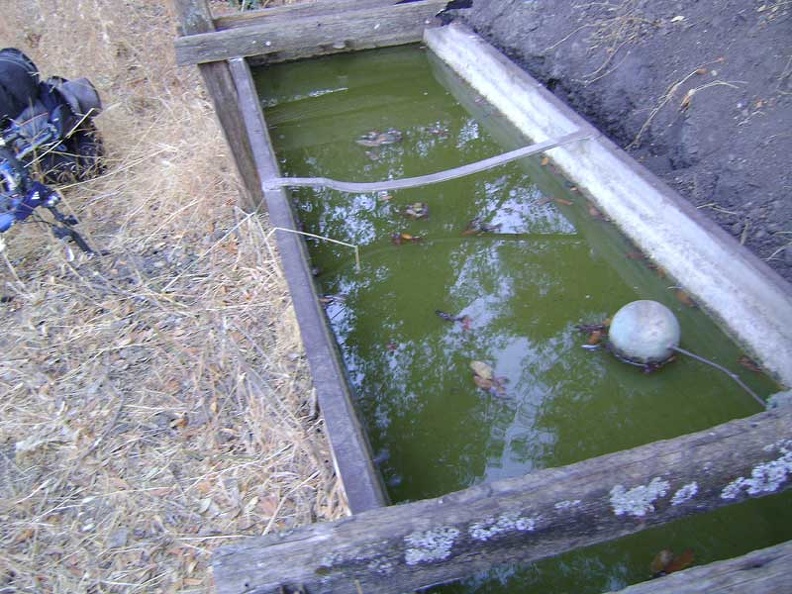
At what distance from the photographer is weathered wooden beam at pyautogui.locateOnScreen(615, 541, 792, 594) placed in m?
1.30

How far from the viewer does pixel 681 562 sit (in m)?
2.19

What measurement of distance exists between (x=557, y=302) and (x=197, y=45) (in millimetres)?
3101

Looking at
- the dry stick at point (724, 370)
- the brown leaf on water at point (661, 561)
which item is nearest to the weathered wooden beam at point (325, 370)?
the brown leaf on water at point (661, 561)

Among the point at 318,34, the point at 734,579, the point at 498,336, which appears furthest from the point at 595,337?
the point at 318,34

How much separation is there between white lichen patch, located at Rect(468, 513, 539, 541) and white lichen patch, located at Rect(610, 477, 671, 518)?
8.7 inches

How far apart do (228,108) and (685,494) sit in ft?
12.4

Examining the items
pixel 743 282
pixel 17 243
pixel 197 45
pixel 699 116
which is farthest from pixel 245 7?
pixel 743 282

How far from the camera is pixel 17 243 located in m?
3.98

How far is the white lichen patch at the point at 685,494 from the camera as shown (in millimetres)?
1480

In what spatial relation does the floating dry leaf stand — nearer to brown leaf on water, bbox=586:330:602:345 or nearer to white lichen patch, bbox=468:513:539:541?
brown leaf on water, bbox=586:330:602:345

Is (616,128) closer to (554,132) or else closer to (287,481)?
(554,132)

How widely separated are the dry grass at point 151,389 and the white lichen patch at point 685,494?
4.47 ft

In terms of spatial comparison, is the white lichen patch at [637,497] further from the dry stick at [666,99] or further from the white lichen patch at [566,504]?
the dry stick at [666,99]

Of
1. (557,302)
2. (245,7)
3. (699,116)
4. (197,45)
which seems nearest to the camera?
(557,302)
